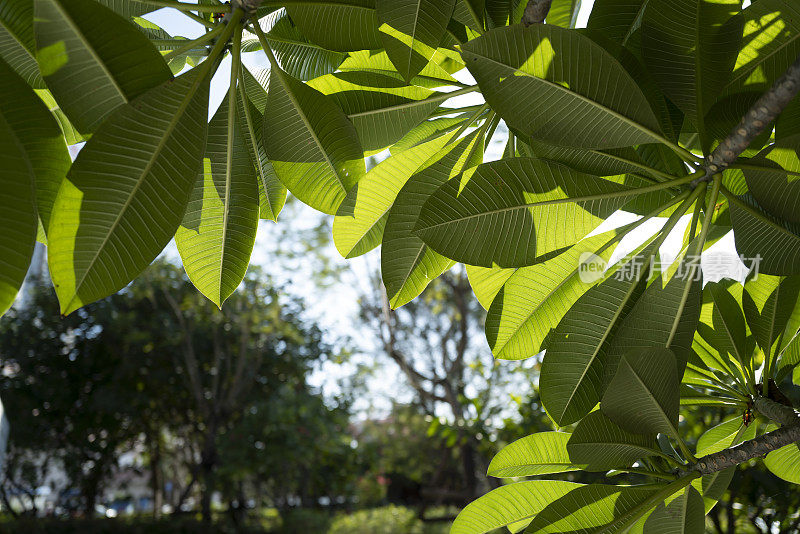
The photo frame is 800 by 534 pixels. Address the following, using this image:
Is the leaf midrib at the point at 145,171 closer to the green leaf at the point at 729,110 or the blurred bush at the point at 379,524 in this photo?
the green leaf at the point at 729,110

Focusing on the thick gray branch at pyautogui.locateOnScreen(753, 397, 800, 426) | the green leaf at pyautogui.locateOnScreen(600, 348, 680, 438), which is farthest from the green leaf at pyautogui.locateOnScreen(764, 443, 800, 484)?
the green leaf at pyautogui.locateOnScreen(600, 348, 680, 438)

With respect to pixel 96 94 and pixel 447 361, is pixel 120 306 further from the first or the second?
pixel 96 94

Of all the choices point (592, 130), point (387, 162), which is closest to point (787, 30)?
point (592, 130)

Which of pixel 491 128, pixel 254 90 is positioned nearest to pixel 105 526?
pixel 254 90

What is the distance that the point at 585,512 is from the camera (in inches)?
31.2

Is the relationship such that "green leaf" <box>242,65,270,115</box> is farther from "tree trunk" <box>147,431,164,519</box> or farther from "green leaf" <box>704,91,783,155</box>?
"tree trunk" <box>147,431,164,519</box>

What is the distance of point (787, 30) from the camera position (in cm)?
73

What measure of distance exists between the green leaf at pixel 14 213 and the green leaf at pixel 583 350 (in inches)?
26.5

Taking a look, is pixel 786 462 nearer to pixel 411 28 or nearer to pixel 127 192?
pixel 411 28

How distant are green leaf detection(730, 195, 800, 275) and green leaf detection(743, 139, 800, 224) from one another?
0.09 ft

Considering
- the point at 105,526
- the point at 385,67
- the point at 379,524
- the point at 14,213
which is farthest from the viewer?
the point at 379,524

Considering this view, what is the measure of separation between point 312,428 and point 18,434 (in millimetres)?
3544

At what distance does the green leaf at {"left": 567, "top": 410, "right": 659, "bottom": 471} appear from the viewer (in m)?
0.81

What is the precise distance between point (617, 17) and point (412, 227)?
1.34 feet
